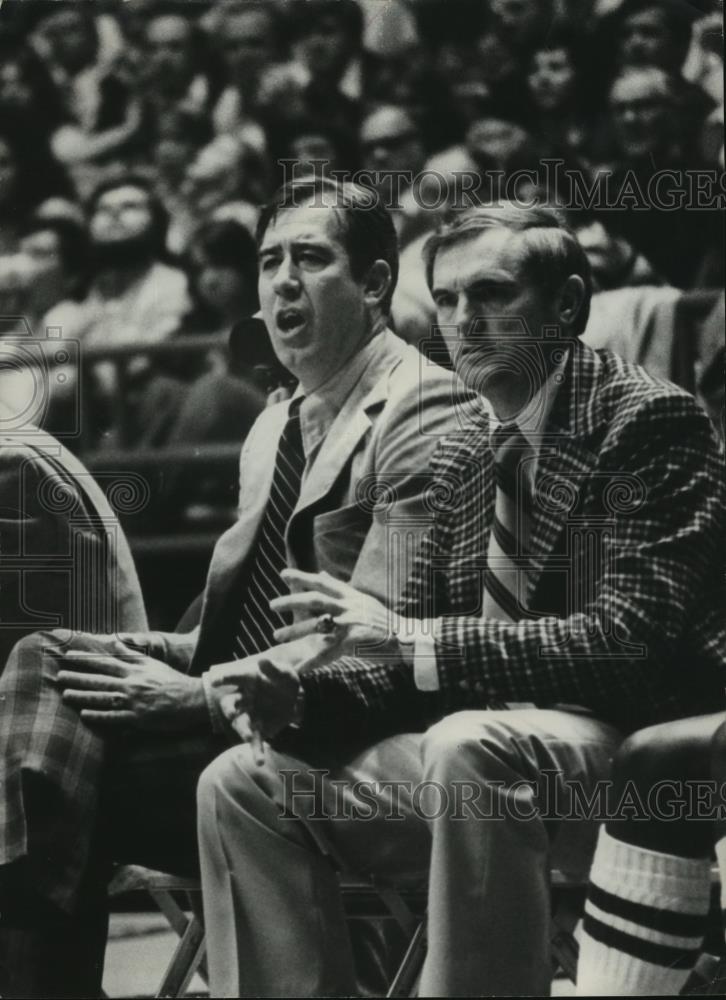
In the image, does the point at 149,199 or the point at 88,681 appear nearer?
the point at 88,681

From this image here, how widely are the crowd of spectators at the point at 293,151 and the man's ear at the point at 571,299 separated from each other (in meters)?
0.06

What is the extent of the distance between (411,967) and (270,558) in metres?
1.23

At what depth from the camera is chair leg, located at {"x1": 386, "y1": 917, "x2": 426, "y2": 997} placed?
→ 148 inches

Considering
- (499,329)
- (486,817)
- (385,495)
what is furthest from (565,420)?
(486,817)

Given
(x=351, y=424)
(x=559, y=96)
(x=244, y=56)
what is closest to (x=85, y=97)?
(x=244, y=56)

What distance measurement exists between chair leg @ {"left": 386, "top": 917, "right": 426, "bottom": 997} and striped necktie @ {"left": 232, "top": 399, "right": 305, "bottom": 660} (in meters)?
0.92

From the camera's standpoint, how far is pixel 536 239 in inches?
156

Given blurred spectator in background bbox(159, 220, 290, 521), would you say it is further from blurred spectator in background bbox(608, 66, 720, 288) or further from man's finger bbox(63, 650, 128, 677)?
blurred spectator in background bbox(608, 66, 720, 288)

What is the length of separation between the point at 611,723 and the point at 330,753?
0.80 meters

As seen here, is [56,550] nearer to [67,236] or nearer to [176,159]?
[67,236]

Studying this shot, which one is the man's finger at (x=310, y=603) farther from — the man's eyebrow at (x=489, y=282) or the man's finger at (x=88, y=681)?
the man's eyebrow at (x=489, y=282)

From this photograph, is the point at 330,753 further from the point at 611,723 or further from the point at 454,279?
the point at 454,279

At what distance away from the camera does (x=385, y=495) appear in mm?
3867

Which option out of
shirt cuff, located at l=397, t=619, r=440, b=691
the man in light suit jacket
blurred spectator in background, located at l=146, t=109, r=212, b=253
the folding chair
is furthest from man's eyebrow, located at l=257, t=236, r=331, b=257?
the folding chair
